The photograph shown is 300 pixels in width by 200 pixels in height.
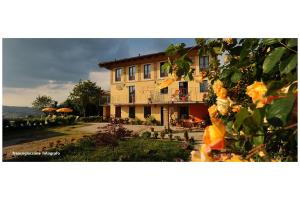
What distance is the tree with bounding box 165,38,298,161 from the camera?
0.49 metres

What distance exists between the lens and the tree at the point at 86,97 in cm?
1561

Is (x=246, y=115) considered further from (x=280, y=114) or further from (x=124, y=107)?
(x=124, y=107)

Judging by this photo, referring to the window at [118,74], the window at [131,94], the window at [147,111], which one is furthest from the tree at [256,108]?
the window at [118,74]

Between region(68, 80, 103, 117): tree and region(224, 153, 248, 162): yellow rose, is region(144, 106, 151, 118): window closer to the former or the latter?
region(68, 80, 103, 117): tree

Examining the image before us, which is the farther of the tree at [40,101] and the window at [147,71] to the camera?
the window at [147,71]

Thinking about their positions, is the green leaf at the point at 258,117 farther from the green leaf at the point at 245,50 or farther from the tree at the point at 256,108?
the green leaf at the point at 245,50

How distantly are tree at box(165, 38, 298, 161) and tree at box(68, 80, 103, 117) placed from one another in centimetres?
1435

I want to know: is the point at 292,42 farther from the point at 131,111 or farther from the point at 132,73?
the point at 132,73

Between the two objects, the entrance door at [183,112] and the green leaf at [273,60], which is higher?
the green leaf at [273,60]

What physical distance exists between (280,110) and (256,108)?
0.06m

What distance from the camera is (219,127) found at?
1.65 ft

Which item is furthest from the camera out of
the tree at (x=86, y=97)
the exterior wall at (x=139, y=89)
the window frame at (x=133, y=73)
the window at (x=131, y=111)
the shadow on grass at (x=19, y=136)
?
the tree at (x=86, y=97)

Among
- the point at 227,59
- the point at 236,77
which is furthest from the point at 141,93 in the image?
the point at 236,77
